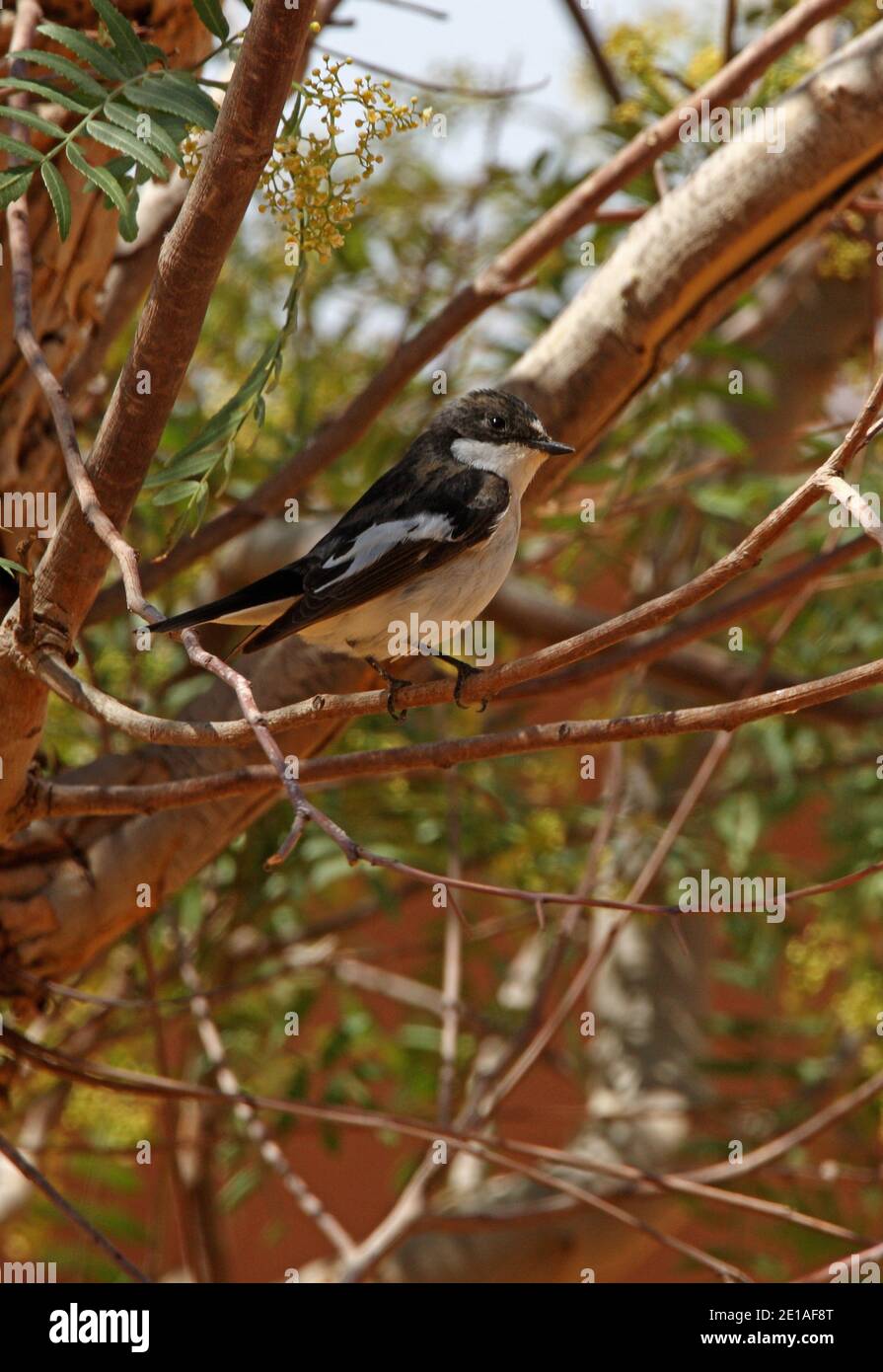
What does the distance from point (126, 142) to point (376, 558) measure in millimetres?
935

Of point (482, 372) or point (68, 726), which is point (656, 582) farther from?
point (68, 726)

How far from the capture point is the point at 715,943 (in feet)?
19.1

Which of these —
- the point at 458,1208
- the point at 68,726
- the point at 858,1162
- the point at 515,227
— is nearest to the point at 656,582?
the point at 515,227

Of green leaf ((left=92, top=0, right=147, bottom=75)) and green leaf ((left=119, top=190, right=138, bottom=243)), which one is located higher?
green leaf ((left=92, top=0, right=147, bottom=75))

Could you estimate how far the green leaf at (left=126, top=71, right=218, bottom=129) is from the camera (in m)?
2.19

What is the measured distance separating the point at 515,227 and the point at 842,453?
337 centimetres

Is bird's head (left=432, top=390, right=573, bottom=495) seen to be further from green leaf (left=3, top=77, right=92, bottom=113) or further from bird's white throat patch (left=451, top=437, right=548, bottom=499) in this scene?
green leaf (left=3, top=77, right=92, bottom=113)

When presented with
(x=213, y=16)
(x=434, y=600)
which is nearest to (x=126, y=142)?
(x=213, y=16)

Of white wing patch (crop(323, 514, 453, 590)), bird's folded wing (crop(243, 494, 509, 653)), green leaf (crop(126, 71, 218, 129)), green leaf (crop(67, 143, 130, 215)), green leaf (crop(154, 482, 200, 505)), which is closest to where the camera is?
green leaf (crop(67, 143, 130, 215))

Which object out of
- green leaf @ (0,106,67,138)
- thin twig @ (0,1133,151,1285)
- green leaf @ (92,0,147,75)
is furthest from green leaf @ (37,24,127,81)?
thin twig @ (0,1133,151,1285)

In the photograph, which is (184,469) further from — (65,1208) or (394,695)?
(65,1208)

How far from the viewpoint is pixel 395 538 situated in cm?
284
